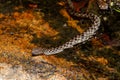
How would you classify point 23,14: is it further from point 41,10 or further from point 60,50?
point 60,50

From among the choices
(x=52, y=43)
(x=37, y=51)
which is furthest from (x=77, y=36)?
(x=37, y=51)

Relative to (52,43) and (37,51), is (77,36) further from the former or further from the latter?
(37,51)

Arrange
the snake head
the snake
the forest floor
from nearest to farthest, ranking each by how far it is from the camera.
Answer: the forest floor
the snake head
the snake

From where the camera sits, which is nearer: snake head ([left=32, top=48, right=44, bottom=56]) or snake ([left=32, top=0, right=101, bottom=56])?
snake head ([left=32, top=48, right=44, bottom=56])

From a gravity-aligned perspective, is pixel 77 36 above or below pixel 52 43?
above

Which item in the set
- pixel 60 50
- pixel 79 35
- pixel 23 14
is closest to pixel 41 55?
pixel 60 50

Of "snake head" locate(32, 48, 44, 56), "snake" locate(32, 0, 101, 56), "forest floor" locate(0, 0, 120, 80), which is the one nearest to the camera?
"forest floor" locate(0, 0, 120, 80)
